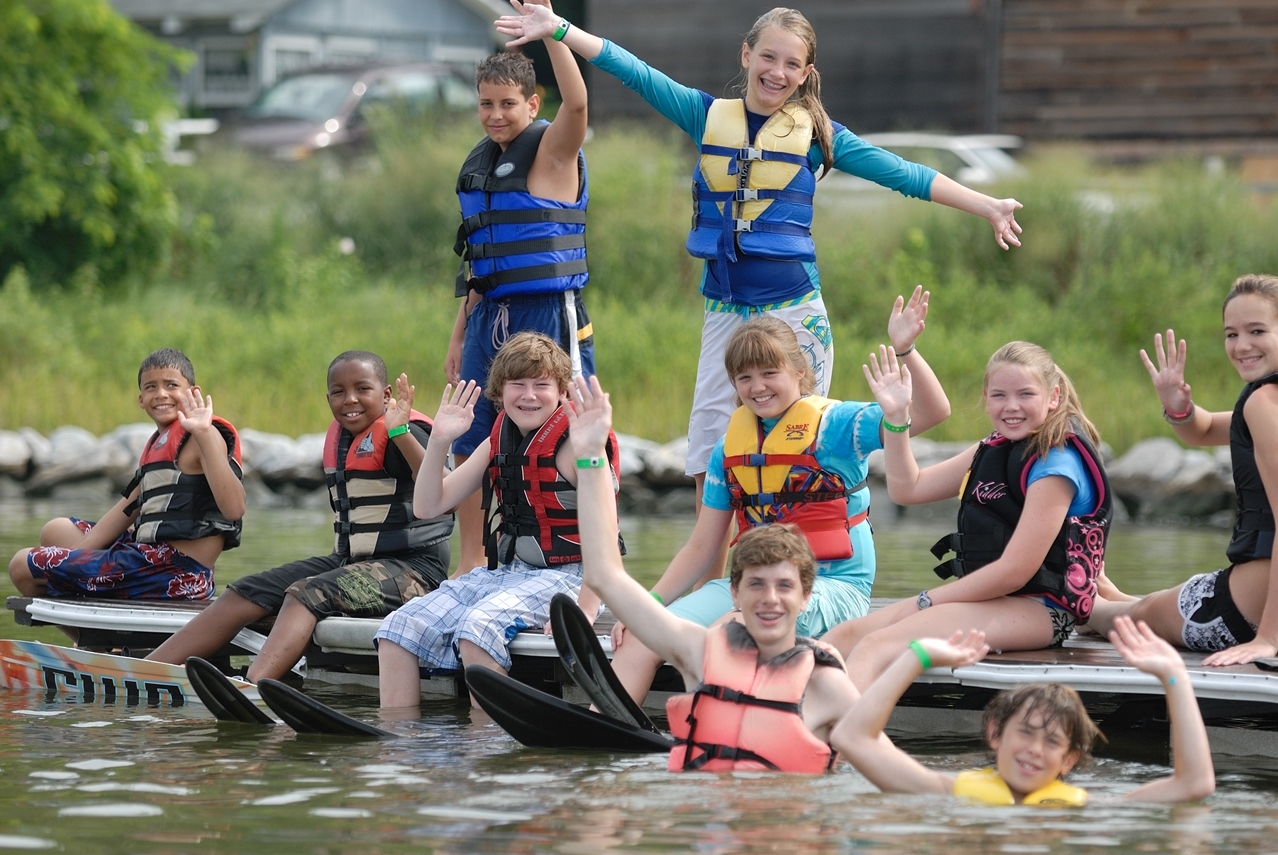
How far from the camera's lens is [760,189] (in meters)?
6.55

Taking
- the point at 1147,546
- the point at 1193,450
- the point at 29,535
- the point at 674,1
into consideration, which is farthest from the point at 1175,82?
the point at 29,535

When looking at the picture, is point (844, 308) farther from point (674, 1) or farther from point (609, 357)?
point (674, 1)

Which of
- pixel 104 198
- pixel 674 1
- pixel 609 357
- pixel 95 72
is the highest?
pixel 674 1

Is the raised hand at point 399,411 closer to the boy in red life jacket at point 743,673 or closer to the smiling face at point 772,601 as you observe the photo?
the boy in red life jacket at point 743,673

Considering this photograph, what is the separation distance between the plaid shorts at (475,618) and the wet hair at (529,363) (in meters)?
0.69

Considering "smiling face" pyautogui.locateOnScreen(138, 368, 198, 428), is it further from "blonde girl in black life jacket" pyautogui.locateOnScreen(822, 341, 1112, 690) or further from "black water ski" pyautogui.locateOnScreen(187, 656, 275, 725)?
"blonde girl in black life jacket" pyautogui.locateOnScreen(822, 341, 1112, 690)

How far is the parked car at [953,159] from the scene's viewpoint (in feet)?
55.8

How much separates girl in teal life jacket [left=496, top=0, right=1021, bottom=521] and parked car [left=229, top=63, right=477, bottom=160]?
13.6 m

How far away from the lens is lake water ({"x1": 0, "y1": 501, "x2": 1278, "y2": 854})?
4305 mm

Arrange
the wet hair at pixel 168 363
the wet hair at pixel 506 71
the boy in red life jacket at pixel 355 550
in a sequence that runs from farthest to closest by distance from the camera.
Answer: the wet hair at pixel 168 363
the wet hair at pixel 506 71
the boy in red life jacket at pixel 355 550

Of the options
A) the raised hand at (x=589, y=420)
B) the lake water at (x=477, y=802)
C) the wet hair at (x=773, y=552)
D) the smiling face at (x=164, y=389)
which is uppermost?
the smiling face at (x=164, y=389)

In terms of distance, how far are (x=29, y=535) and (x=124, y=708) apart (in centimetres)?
486

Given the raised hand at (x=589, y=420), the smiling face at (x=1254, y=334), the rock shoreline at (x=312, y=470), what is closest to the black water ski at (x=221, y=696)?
the raised hand at (x=589, y=420)

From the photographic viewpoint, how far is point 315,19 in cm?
3050
